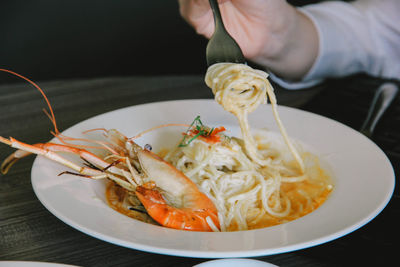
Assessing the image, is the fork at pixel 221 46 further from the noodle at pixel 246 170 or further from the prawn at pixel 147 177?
the prawn at pixel 147 177

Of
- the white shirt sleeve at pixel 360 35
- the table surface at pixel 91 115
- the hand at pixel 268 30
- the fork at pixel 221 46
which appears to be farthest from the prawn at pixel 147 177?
the white shirt sleeve at pixel 360 35

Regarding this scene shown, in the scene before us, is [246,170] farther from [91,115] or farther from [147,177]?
[91,115]

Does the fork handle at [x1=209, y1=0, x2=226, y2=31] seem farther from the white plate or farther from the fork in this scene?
the white plate

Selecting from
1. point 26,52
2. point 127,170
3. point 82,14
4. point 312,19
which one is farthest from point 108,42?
point 127,170

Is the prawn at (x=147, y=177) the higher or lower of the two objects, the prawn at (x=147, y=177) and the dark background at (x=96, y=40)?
the higher

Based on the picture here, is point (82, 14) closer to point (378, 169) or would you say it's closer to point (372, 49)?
point (372, 49)

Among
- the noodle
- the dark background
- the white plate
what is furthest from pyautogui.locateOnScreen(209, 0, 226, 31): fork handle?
the dark background
